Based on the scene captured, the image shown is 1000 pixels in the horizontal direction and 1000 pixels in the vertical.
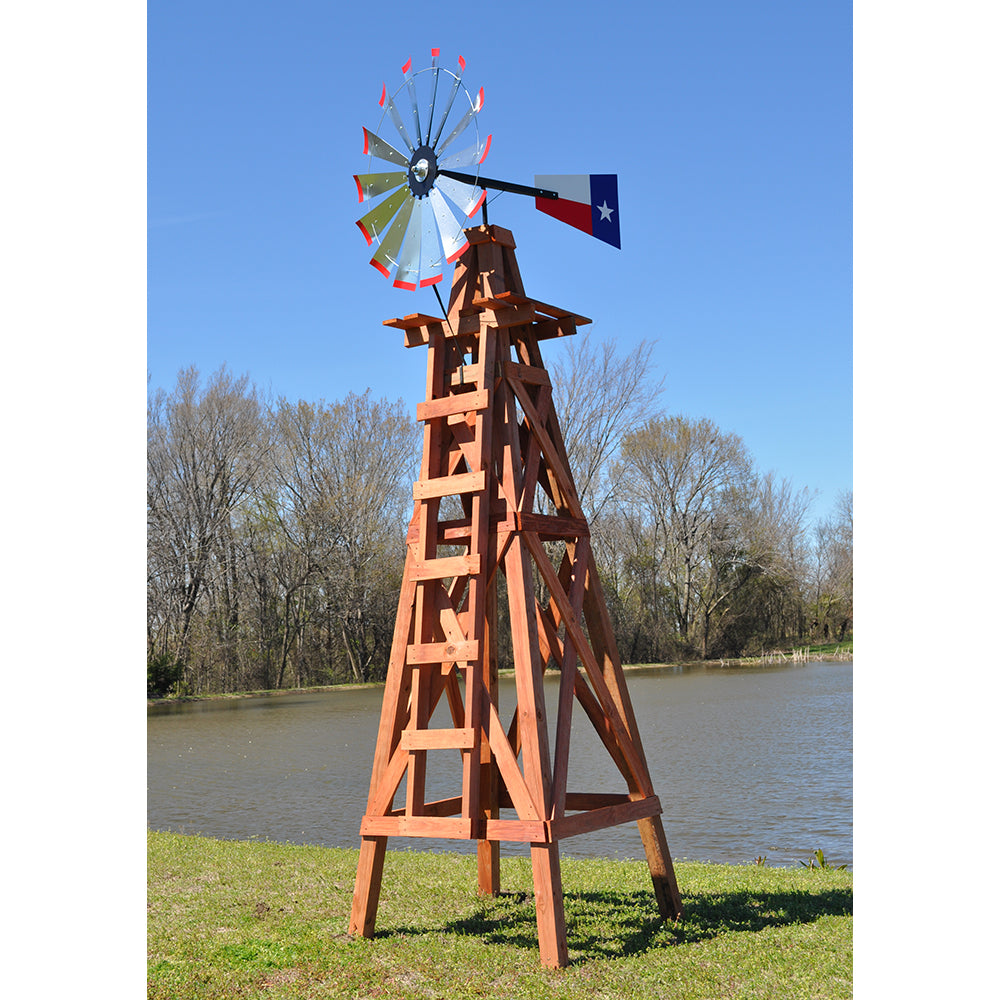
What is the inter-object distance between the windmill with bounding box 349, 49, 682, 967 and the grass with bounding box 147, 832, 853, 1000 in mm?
415

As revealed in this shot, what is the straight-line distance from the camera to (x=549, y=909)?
4961mm

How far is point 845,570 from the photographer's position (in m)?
46.0

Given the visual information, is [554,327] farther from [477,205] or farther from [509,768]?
[509,768]

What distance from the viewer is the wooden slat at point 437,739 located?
17.5 feet

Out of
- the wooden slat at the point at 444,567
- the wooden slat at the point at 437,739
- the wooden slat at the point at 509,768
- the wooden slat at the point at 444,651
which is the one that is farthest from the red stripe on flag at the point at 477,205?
the wooden slat at the point at 437,739

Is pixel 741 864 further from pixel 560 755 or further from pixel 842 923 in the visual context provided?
pixel 560 755

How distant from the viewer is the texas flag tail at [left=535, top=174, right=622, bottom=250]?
5.89m

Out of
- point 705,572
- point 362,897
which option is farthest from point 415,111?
point 705,572

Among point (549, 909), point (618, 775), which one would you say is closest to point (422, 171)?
point (549, 909)

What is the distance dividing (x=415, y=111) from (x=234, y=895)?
526cm

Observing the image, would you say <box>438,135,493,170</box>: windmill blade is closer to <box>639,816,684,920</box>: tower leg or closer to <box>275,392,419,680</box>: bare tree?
<box>639,816,684,920</box>: tower leg
